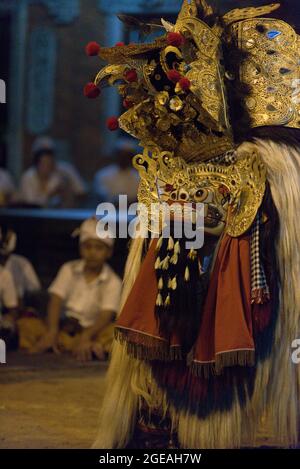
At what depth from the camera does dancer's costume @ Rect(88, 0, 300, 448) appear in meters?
4.69

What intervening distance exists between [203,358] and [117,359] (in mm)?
427

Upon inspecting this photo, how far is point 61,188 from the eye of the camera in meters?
10.9

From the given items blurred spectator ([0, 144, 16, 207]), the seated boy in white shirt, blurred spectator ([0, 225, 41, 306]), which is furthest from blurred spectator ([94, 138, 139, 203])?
the seated boy in white shirt

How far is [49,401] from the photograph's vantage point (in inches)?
242

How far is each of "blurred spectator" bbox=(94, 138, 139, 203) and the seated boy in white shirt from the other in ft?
6.68

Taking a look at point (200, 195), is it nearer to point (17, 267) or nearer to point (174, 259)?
point (174, 259)

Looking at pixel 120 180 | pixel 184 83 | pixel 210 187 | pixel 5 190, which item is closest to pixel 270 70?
pixel 184 83

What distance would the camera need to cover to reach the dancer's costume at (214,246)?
469 cm

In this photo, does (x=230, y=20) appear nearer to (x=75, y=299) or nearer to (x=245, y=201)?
(x=245, y=201)

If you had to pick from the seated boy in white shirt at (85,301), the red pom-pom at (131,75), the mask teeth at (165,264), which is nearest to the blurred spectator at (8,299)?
the seated boy in white shirt at (85,301)

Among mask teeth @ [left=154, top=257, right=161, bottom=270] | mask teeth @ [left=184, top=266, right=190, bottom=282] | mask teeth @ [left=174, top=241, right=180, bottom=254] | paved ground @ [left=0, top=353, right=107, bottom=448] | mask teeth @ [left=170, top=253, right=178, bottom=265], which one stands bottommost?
paved ground @ [left=0, top=353, right=107, bottom=448]

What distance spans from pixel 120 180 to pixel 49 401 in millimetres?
4693

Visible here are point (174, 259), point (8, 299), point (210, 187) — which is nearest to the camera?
point (174, 259)

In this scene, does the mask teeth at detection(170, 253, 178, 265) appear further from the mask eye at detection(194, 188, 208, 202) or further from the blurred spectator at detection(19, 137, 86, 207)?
the blurred spectator at detection(19, 137, 86, 207)
